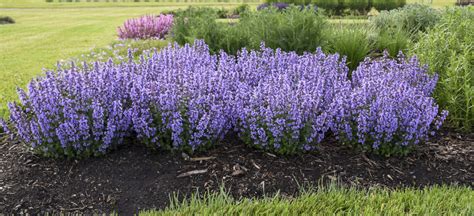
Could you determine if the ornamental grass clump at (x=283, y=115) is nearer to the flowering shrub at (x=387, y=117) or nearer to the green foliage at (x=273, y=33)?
the flowering shrub at (x=387, y=117)

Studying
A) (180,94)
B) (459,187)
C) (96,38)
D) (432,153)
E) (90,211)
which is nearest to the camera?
(90,211)

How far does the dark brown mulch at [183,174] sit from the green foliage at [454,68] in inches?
28.1

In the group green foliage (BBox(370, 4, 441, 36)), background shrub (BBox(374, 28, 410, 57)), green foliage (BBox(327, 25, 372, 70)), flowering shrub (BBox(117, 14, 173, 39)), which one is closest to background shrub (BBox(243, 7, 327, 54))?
green foliage (BBox(327, 25, 372, 70))

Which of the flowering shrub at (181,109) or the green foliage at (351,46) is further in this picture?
the green foliage at (351,46)

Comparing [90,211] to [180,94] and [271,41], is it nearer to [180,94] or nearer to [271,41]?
[180,94]

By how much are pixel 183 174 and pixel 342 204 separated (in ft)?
4.56

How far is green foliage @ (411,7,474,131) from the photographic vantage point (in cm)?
504

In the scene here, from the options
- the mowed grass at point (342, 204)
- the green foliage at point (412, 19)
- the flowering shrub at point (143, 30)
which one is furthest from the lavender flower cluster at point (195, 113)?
the flowering shrub at point (143, 30)

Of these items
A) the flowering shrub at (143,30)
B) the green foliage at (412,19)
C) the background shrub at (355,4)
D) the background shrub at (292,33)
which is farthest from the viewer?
the background shrub at (355,4)

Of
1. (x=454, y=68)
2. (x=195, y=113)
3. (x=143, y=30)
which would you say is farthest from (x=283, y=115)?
(x=143, y=30)

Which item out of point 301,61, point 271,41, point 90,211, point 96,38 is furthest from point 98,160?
point 96,38

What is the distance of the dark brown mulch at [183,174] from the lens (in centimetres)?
364

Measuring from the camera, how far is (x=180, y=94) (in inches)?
163

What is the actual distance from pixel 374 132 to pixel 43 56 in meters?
8.66
